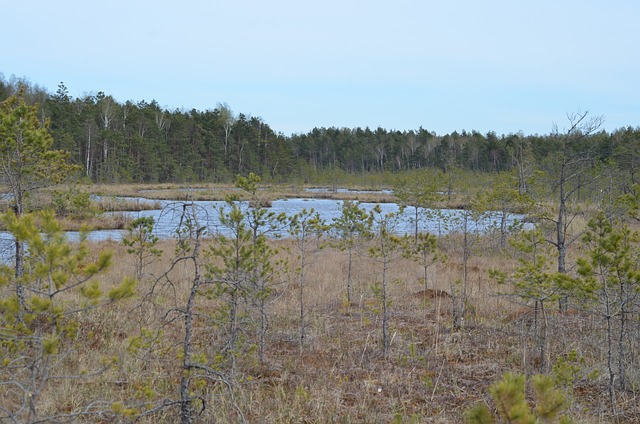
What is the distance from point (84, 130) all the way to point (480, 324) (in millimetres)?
45185

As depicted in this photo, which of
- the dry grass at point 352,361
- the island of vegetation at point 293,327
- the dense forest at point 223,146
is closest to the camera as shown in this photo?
the island of vegetation at point 293,327

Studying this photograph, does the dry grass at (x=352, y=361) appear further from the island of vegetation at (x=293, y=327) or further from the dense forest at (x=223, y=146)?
the dense forest at (x=223, y=146)

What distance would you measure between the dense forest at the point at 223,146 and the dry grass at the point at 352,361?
30387mm

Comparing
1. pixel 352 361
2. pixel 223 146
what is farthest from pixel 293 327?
pixel 223 146

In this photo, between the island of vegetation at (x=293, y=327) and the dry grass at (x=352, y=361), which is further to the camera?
the dry grass at (x=352, y=361)

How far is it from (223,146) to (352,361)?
5507 centimetres

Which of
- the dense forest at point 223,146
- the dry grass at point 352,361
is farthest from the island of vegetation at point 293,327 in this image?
the dense forest at point 223,146

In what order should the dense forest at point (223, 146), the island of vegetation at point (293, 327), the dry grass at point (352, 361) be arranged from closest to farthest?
the island of vegetation at point (293, 327) → the dry grass at point (352, 361) → the dense forest at point (223, 146)

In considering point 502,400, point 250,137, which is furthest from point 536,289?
point 250,137

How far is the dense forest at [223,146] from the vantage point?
153ft

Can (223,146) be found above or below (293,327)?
above

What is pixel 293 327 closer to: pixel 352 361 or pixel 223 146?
pixel 352 361

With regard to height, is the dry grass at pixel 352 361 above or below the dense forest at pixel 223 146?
below

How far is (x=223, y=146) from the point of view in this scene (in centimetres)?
5991
